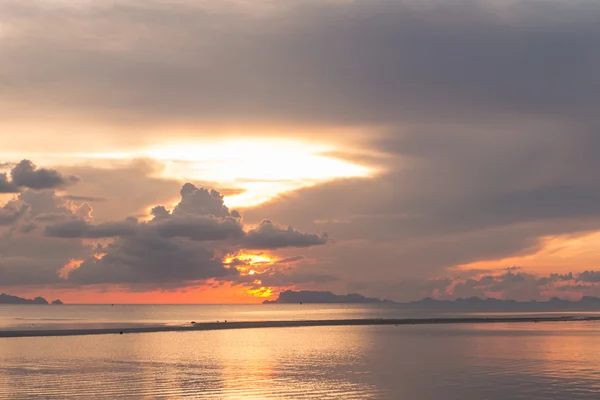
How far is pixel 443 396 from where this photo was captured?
2028 inches

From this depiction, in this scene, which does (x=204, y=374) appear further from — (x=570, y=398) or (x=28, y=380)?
(x=570, y=398)

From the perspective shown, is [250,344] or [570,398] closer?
[570,398]

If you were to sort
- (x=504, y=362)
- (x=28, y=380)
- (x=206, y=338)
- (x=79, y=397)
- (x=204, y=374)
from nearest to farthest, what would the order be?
(x=79, y=397)
(x=28, y=380)
(x=204, y=374)
(x=504, y=362)
(x=206, y=338)

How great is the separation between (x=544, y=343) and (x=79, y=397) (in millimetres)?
77346

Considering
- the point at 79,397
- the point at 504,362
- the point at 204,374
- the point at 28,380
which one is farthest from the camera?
the point at 504,362

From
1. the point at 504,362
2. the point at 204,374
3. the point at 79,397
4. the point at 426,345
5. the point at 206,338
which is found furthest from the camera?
the point at 206,338

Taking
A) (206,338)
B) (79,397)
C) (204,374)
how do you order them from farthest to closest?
(206,338)
(204,374)
(79,397)

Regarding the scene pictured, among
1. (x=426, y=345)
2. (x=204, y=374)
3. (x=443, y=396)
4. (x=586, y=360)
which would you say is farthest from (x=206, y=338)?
(x=443, y=396)

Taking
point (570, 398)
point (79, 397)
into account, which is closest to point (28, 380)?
point (79, 397)

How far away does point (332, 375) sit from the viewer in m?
63.2

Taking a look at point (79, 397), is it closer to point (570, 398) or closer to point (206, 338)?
point (570, 398)

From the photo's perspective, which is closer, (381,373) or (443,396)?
(443,396)

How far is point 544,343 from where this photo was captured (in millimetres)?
104188

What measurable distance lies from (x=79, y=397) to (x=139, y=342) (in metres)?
56.8
